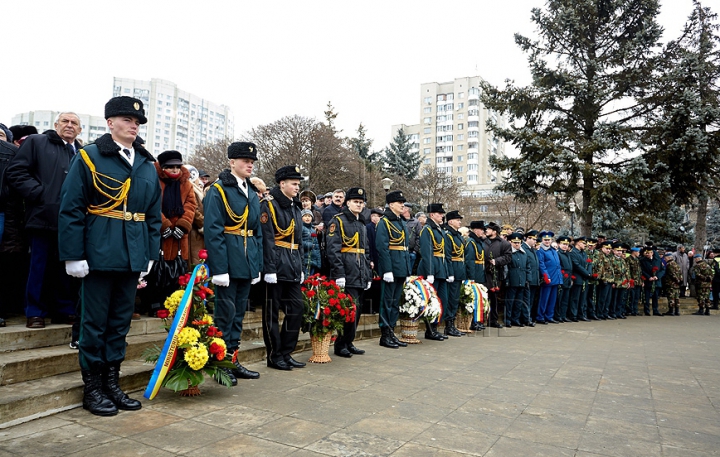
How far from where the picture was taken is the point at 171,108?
88000 millimetres

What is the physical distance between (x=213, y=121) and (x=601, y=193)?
294 feet

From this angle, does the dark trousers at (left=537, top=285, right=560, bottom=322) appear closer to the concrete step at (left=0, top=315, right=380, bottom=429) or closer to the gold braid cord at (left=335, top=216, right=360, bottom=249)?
the gold braid cord at (left=335, top=216, right=360, bottom=249)

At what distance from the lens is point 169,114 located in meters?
87.3

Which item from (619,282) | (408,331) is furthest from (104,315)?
(619,282)

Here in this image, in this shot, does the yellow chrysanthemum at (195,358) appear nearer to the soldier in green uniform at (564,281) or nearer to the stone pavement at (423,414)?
the stone pavement at (423,414)

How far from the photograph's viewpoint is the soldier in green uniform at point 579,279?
14000mm

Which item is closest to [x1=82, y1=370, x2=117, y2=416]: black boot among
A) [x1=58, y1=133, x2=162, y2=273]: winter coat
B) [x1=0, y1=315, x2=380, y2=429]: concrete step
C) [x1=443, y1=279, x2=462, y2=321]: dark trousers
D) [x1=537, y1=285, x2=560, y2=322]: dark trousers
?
[x1=0, y1=315, x2=380, y2=429]: concrete step

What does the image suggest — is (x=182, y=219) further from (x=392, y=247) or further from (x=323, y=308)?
(x=392, y=247)

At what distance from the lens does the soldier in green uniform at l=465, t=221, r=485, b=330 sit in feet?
34.1

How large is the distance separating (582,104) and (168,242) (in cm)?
1874

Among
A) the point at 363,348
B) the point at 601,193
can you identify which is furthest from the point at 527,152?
the point at 363,348

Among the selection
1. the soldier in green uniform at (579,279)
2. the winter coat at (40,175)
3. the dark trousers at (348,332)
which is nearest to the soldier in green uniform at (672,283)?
the soldier in green uniform at (579,279)

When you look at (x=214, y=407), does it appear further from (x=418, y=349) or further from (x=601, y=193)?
(x=601, y=193)

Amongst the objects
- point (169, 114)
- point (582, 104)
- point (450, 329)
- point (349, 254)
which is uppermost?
point (169, 114)
